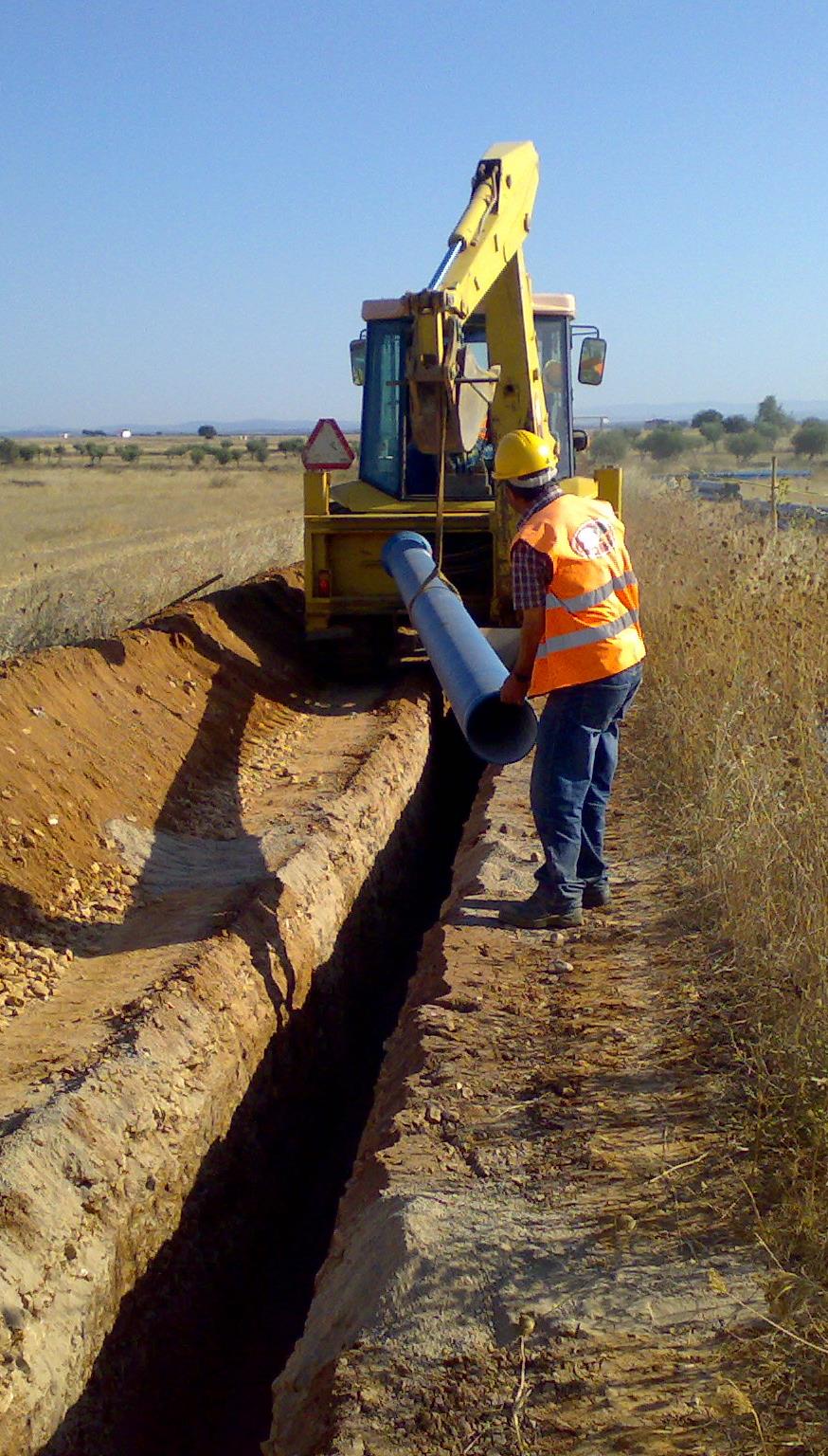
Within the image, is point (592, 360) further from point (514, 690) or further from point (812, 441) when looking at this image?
point (812, 441)

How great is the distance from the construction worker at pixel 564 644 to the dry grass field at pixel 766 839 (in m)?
0.61

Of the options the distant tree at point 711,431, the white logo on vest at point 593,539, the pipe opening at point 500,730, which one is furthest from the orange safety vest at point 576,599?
the distant tree at point 711,431

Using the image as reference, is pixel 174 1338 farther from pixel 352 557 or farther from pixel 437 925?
pixel 352 557

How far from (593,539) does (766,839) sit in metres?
1.36

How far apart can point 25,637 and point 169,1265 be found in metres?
8.03

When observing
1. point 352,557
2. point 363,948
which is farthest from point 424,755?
point 363,948

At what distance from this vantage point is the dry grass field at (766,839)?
127 inches

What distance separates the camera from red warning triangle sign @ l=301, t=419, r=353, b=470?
10.6 metres

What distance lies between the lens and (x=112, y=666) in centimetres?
834

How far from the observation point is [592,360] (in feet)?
34.7

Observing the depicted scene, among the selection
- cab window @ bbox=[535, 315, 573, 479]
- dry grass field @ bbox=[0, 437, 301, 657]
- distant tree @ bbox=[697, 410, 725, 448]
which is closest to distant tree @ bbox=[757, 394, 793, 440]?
distant tree @ bbox=[697, 410, 725, 448]

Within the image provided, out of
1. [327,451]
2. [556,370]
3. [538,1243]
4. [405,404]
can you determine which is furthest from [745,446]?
[538,1243]

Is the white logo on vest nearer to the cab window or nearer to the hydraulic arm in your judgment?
the hydraulic arm

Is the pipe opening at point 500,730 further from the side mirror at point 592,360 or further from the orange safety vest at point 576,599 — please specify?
the side mirror at point 592,360
